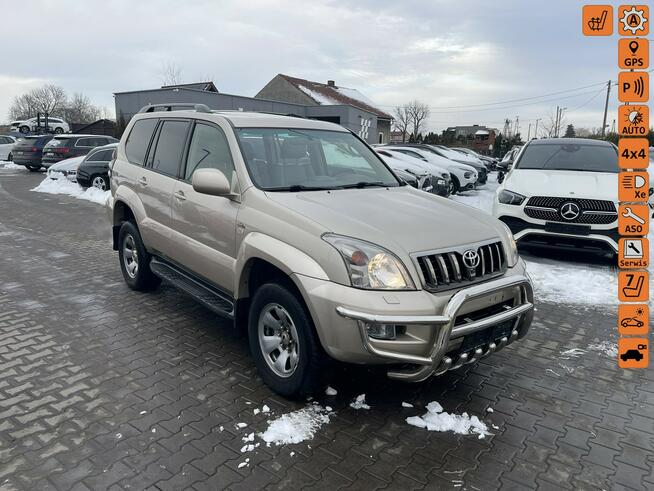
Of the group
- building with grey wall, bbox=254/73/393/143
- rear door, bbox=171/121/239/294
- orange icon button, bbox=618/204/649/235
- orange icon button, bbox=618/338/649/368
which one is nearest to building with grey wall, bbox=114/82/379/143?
building with grey wall, bbox=254/73/393/143

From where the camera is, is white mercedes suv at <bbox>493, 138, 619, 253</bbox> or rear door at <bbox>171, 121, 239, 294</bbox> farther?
white mercedes suv at <bbox>493, 138, 619, 253</bbox>

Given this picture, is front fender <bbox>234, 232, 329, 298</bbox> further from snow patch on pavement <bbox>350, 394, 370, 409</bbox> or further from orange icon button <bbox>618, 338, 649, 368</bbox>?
orange icon button <bbox>618, 338, 649, 368</bbox>

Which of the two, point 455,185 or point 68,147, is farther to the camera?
point 68,147

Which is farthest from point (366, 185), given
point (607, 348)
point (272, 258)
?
point (607, 348)

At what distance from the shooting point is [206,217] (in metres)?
4.18

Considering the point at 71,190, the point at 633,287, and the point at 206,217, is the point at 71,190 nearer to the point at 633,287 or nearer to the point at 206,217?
the point at 206,217

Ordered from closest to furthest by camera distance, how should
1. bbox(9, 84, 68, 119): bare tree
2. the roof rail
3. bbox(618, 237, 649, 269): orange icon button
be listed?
1. the roof rail
2. bbox(618, 237, 649, 269): orange icon button
3. bbox(9, 84, 68, 119): bare tree

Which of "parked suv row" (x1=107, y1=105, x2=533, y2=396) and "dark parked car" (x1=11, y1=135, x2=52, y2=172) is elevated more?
"dark parked car" (x1=11, y1=135, x2=52, y2=172)

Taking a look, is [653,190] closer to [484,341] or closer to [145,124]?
[484,341]

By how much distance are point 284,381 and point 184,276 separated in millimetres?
1785

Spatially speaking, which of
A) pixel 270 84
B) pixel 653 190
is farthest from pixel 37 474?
pixel 270 84

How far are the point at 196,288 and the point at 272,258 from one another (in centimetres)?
142

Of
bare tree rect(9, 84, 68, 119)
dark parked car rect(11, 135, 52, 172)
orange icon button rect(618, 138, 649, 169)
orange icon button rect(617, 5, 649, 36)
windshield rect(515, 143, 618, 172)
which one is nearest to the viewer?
orange icon button rect(617, 5, 649, 36)

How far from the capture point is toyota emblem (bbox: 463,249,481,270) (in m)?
3.23
